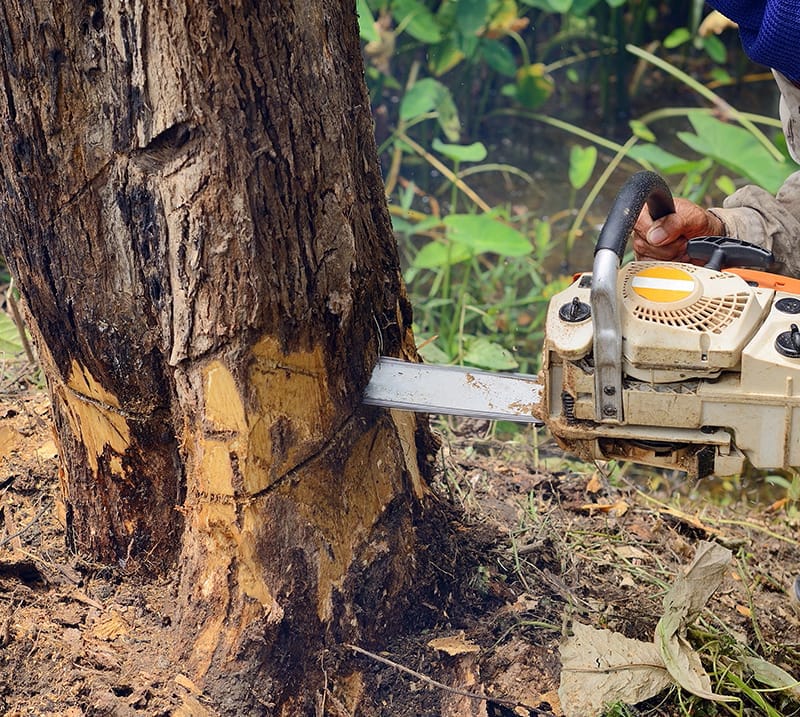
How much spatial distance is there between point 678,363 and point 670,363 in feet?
0.04

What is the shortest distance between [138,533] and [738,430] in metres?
1.10

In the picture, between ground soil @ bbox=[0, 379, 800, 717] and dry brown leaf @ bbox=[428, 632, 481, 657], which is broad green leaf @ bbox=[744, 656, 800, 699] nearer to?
ground soil @ bbox=[0, 379, 800, 717]

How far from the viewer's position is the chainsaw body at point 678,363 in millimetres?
1400

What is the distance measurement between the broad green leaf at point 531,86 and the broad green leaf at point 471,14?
2.03 feet

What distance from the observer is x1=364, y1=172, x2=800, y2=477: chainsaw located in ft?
4.60

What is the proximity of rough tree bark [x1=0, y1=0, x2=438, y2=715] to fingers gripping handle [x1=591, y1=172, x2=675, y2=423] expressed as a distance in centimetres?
42

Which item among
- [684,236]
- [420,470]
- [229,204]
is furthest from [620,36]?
[229,204]

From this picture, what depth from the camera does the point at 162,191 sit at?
1.44 metres

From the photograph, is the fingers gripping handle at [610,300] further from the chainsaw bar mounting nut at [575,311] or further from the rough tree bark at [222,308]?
the rough tree bark at [222,308]

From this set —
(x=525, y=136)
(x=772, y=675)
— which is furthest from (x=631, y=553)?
(x=525, y=136)

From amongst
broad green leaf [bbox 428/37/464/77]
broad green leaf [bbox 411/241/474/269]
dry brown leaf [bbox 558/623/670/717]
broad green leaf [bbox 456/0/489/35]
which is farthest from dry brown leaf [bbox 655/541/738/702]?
broad green leaf [bbox 428/37/464/77]

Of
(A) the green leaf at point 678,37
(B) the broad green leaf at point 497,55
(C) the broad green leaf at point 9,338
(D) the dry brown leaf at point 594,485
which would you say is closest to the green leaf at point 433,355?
(D) the dry brown leaf at point 594,485

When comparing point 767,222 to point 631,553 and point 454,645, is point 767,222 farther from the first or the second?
point 454,645

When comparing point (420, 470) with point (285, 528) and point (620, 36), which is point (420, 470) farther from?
point (620, 36)
